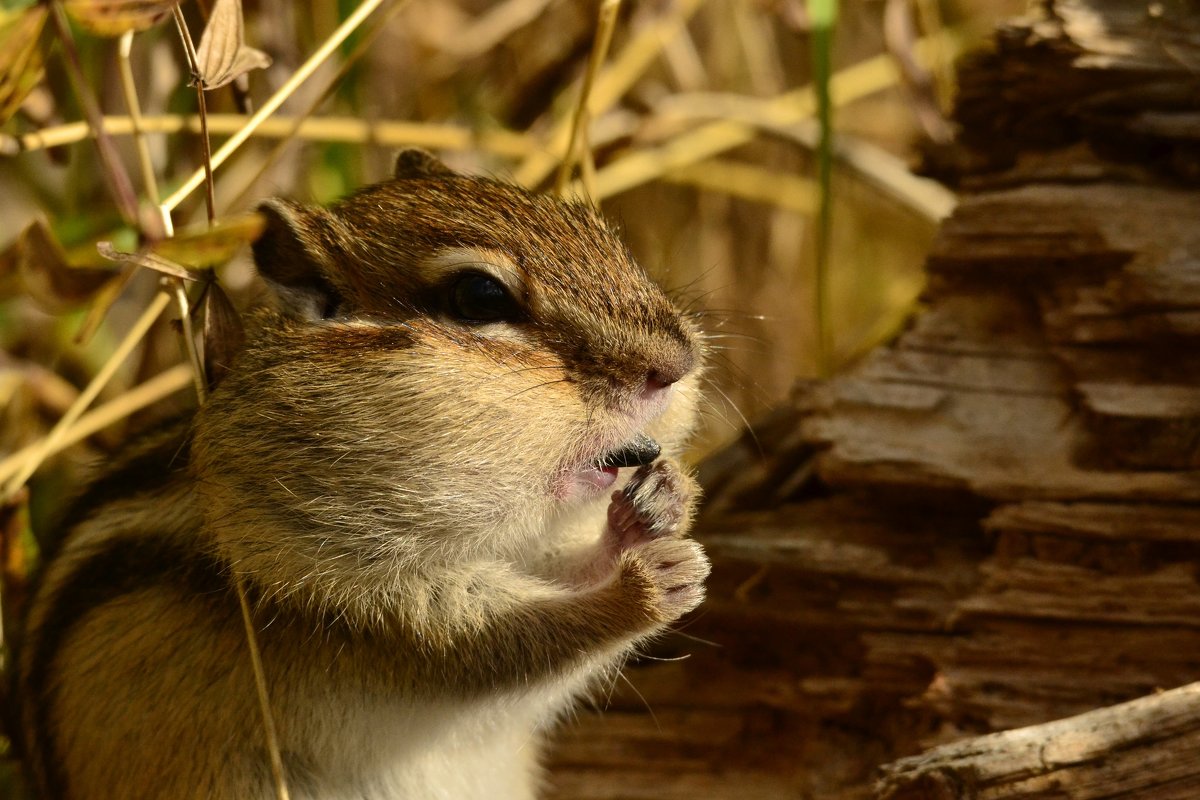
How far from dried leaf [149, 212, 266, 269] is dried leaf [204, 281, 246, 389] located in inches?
12.1

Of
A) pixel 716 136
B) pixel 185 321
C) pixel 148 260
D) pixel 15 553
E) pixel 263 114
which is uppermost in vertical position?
pixel 263 114

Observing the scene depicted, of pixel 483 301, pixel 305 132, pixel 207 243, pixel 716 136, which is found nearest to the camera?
pixel 207 243

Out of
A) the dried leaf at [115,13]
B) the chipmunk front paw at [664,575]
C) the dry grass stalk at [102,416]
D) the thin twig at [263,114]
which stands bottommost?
the chipmunk front paw at [664,575]

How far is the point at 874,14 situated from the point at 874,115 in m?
0.56

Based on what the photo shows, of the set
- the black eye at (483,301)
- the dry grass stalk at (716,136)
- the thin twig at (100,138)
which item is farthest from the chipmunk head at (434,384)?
the dry grass stalk at (716,136)

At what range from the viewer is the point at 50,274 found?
7.28ft

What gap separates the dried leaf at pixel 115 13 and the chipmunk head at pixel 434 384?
39 centimetres

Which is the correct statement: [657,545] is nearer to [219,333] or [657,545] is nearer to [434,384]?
[434,384]

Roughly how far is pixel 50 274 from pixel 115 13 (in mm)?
561

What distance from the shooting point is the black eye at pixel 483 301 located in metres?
2.09

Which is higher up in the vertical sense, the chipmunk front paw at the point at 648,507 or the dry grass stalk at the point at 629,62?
the dry grass stalk at the point at 629,62

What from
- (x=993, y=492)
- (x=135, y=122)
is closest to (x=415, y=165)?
(x=135, y=122)

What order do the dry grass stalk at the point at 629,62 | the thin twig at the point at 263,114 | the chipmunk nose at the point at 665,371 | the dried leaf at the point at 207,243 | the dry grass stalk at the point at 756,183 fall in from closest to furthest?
the dried leaf at the point at 207,243 < the chipmunk nose at the point at 665,371 < the thin twig at the point at 263,114 < the dry grass stalk at the point at 629,62 < the dry grass stalk at the point at 756,183

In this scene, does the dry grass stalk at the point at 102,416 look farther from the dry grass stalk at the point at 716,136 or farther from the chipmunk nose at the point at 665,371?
the dry grass stalk at the point at 716,136
